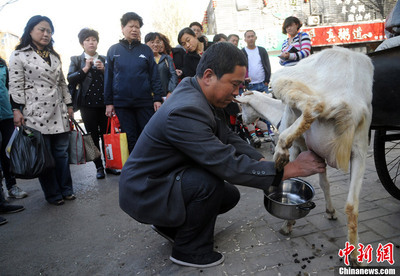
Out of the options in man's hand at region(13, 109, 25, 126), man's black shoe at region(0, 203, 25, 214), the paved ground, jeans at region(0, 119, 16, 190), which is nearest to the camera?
the paved ground

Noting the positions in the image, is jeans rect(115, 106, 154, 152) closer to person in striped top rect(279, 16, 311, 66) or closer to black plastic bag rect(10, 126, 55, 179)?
black plastic bag rect(10, 126, 55, 179)

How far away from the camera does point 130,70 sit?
12.9ft

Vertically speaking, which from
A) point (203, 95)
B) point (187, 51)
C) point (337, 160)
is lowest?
point (337, 160)

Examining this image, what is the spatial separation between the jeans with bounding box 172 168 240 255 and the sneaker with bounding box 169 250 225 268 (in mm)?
26

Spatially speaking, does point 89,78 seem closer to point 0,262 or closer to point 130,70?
point 130,70

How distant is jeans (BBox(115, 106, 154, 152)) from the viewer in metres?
4.07

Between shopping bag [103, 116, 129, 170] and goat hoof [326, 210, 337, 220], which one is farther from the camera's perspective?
shopping bag [103, 116, 129, 170]

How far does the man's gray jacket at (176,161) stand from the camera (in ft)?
5.65

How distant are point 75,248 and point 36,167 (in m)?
1.11

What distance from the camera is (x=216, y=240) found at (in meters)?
2.35

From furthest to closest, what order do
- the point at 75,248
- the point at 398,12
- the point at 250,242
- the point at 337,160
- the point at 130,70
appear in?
1. the point at 130,70
2. the point at 75,248
3. the point at 250,242
4. the point at 398,12
5. the point at 337,160

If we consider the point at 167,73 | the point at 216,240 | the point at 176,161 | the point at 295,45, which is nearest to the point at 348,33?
the point at 295,45

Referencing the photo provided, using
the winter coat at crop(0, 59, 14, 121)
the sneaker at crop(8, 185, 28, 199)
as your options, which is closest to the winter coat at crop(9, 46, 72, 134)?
the winter coat at crop(0, 59, 14, 121)

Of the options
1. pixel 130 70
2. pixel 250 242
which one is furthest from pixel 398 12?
pixel 130 70
